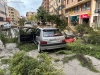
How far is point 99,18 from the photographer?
1741 cm

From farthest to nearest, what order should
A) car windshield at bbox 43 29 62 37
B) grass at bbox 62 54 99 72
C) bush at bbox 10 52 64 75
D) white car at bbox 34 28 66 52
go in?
car windshield at bbox 43 29 62 37
white car at bbox 34 28 66 52
grass at bbox 62 54 99 72
bush at bbox 10 52 64 75

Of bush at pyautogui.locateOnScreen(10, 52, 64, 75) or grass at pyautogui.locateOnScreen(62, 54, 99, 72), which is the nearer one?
bush at pyautogui.locateOnScreen(10, 52, 64, 75)

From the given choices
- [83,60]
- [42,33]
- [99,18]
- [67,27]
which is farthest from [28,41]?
[99,18]

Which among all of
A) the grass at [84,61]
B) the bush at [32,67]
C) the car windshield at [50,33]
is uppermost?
the car windshield at [50,33]

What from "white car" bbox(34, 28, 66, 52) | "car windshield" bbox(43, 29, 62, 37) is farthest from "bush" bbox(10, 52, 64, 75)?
"car windshield" bbox(43, 29, 62, 37)

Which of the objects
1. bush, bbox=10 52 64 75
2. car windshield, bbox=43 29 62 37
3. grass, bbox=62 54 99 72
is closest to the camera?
bush, bbox=10 52 64 75

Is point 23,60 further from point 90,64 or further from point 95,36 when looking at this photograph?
point 95,36

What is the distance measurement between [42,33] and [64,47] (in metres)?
1.89

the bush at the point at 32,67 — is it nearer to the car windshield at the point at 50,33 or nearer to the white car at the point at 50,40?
the white car at the point at 50,40

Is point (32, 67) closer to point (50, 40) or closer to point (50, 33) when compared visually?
point (50, 40)

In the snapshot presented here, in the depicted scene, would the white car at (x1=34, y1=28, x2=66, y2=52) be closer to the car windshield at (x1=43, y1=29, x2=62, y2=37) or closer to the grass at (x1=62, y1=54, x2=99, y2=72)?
the car windshield at (x1=43, y1=29, x2=62, y2=37)

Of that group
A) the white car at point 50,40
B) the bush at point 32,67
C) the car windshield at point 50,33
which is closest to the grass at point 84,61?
the white car at point 50,40

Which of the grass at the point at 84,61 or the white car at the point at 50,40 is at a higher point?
the white car at the point at 50,40

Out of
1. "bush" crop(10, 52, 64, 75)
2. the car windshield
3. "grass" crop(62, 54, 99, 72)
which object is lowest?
"grass" crop(62, 54, 99, 72)
